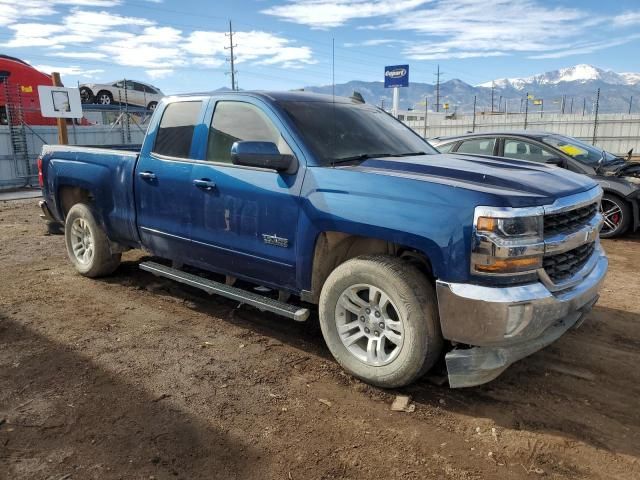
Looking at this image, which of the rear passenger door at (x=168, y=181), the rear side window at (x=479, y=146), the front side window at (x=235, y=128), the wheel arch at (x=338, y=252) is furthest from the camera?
the rear side window at (x=479, y=146)

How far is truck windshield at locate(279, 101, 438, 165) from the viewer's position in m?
3.84

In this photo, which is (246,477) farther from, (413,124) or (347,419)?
(413,124)

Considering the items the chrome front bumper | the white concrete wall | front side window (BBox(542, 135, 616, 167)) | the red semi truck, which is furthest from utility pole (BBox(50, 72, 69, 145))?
the white concrete wall

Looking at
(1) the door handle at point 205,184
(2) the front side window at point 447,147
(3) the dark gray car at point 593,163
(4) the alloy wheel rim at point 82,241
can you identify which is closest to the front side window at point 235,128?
(1) the door handle at point 205,184

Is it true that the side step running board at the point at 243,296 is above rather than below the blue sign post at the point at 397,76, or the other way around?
below

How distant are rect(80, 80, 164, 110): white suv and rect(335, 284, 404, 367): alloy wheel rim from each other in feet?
75.2

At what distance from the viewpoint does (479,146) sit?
8.37 metres

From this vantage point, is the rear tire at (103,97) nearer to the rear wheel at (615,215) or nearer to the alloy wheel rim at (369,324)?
the rear wheel at (615,215)

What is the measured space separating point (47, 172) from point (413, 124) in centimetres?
2387

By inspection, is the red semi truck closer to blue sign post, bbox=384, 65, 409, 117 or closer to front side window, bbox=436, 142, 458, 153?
blue sign post, bbox=384, 65, 409, 117

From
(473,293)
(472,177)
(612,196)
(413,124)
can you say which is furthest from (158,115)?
(413,124)

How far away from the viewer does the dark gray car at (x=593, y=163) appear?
7.55 meters

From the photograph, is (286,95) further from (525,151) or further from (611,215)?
(611,215)

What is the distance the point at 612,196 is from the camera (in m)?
7.65
